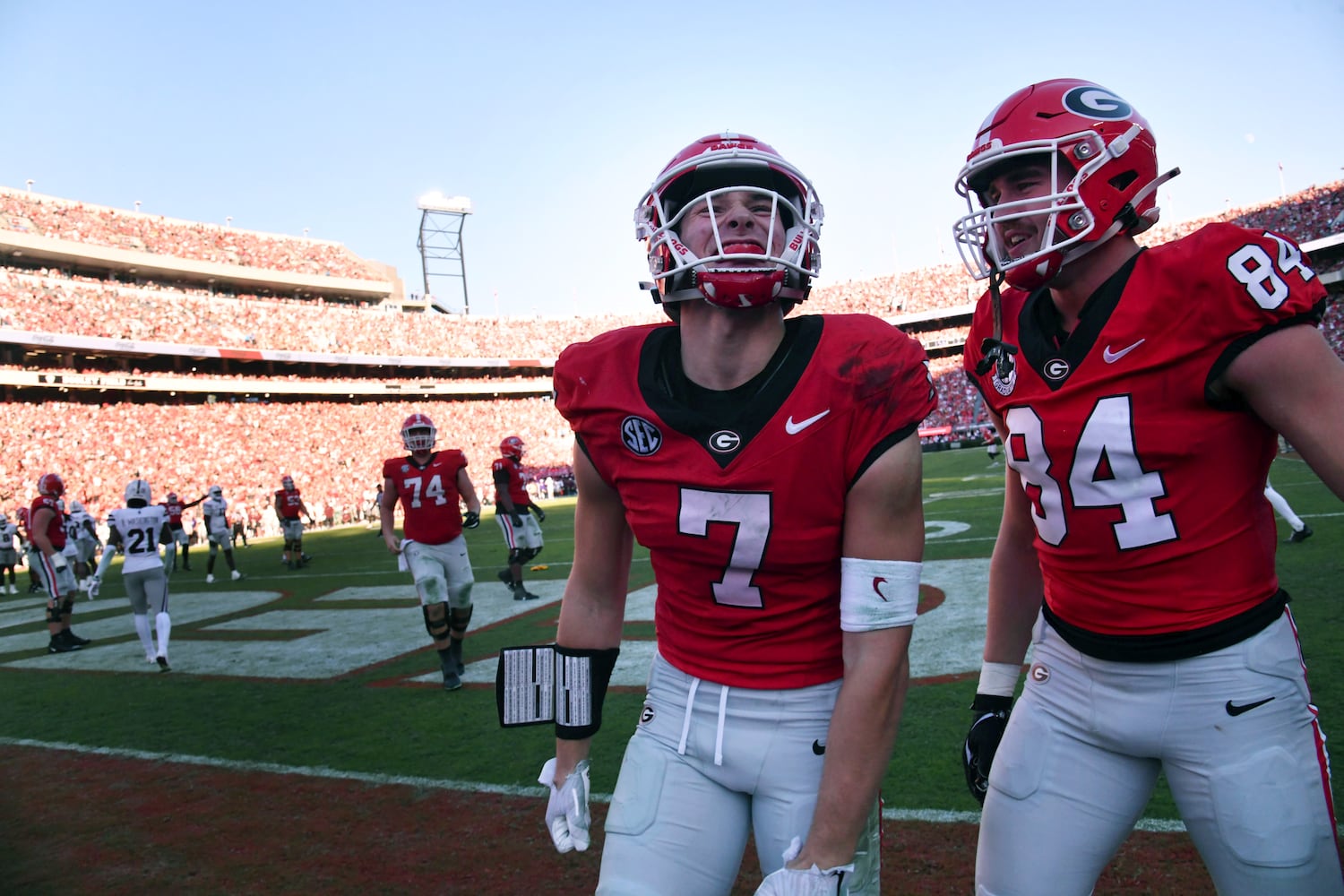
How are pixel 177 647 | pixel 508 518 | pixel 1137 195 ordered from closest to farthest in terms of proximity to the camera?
pixel 1137 195 → pixel 177 647 → pixel 508 518

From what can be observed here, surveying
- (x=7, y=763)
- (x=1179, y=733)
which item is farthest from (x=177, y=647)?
(x=1179, y=733)

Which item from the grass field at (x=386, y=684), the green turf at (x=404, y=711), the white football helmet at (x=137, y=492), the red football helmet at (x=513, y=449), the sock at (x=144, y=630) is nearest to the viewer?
the green turf at (x=404, y=711)

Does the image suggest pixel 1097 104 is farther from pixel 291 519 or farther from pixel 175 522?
pixel 175 522

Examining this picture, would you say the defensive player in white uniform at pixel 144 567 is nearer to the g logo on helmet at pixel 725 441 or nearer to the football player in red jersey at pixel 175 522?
the football player in red jersey at pixel 175 522

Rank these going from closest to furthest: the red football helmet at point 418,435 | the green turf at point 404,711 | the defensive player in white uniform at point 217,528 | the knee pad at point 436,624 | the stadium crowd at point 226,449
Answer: the green turf at point 404,711 → the knee pad at point 436,624 → the red football helmet at point 418,435 → the defensive player in white uniform at point 217,528 → the stadium crowd at point 226,449

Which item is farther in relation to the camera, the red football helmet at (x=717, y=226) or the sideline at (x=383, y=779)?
the sideline at (x=383, y=779)

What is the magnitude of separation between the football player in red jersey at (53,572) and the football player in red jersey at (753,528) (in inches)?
431

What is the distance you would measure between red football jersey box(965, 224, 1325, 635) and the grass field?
237cm

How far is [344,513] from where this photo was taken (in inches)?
1289

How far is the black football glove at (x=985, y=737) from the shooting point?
8.08 feet

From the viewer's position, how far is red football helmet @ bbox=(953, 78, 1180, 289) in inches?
86.6

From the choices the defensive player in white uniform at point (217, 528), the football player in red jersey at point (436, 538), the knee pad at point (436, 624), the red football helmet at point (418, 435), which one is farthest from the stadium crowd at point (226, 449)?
the knee pad at point (436, 624)

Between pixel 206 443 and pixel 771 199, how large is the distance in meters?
36.6

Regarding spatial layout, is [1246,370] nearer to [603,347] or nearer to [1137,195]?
[1137,195]
